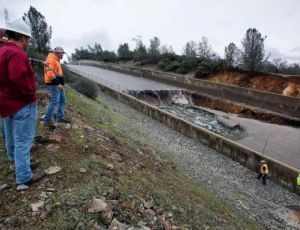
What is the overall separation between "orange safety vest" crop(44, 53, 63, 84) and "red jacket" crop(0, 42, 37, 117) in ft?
7.69

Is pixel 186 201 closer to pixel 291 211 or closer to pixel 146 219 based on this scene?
pixel 146 219

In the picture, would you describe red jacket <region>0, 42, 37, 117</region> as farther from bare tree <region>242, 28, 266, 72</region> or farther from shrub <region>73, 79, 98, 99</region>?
bare tree <region>242, 28, 266, 72</region>

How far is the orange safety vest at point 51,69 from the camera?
674cm

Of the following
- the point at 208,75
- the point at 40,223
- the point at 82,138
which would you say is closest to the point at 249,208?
the point at 82,138

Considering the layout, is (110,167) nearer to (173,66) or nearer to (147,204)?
(147,204)

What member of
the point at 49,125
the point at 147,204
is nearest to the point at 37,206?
the point at 147,204

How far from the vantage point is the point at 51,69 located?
6.76 meters

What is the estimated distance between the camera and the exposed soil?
79.9 ft

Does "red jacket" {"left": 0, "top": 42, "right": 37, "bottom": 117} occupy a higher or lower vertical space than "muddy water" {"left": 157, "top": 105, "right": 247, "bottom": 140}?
higher

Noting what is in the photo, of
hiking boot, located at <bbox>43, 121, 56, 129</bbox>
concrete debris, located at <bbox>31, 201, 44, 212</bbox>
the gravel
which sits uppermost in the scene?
hiking boot, located at <bbox>43, 121, 56, 129</bbox>

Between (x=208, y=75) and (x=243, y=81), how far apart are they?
5670 millimetres

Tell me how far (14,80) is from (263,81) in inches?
1019

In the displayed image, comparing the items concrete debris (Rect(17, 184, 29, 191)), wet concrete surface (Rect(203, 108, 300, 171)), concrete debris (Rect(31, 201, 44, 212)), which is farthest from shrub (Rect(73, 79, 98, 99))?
concrete debris (Rect(31, 201, 44, 212))

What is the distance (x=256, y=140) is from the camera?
1734cm
